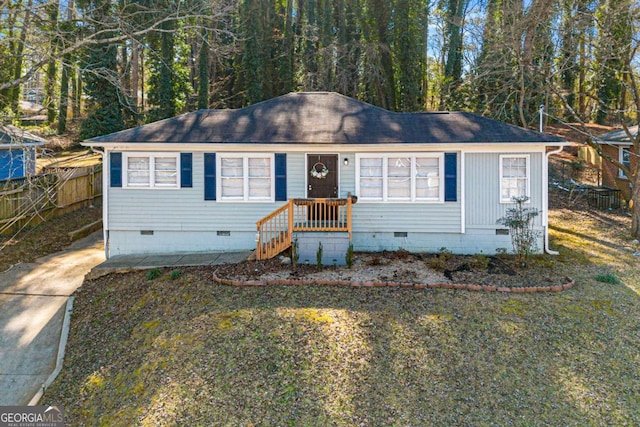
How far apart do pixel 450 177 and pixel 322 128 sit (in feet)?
11.9

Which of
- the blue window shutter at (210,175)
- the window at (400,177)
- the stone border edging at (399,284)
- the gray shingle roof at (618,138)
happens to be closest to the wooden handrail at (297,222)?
the window at (400,177)

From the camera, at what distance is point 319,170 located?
36.7 feet

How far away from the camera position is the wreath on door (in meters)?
11.2

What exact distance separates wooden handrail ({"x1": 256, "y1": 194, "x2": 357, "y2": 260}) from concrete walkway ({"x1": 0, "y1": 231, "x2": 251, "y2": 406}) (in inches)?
32.6

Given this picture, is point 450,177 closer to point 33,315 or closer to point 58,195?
point 33,315

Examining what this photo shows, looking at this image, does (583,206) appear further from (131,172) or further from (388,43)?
(131,172)

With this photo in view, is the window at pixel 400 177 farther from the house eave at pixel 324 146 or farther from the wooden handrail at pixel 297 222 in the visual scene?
the wooden handrail at pixel 297 222

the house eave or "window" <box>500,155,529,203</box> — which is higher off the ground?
the house eave

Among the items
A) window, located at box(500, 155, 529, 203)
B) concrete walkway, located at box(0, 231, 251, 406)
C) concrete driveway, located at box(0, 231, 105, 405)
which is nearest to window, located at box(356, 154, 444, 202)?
window, located at box(500, 155, 529, 203)

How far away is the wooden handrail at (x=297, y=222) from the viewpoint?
32.4 feet

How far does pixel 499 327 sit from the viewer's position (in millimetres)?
7070

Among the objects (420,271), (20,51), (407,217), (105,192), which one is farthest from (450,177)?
(20,51)

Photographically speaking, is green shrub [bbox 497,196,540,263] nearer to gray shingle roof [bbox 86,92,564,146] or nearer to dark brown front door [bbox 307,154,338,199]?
gray shingle roof [bbox 86,92,564,146]

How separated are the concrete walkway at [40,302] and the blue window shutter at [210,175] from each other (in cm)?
162
